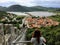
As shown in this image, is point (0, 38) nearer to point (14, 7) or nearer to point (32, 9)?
point (14, 7)

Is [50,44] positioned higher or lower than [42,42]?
lower

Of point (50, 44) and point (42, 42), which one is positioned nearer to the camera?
point (42, 42)

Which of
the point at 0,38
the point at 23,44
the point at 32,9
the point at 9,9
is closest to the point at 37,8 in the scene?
the point at 32,9

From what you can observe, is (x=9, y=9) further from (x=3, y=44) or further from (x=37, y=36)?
(x=37, y=36)

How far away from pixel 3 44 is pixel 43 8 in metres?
95.1

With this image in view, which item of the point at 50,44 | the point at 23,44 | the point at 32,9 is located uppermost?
the point at 23,44

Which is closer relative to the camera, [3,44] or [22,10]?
[3,44]

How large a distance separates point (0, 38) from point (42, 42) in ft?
27.1

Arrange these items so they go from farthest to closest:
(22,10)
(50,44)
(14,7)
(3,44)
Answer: (22,10), (14,7), (3,44), (50,44)

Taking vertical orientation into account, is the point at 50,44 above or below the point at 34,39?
below

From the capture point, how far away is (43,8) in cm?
10794

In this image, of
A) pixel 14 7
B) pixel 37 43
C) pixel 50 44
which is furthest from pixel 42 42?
pixel 14 7

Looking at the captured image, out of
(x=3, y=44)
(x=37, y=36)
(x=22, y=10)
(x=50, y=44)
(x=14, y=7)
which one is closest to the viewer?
(x=37, y=36)

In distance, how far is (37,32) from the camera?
17.4 ft
